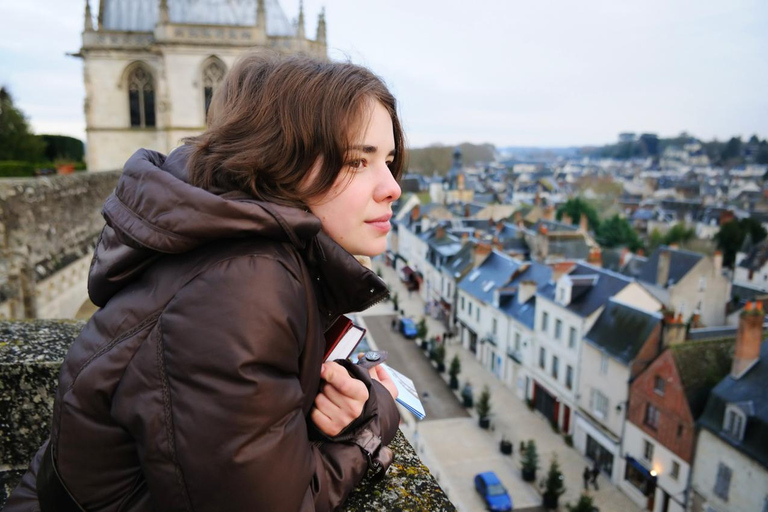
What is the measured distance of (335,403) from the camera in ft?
5.28

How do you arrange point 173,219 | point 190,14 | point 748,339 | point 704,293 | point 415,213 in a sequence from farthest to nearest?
point 415,213 → point 190,14 → point 704,293 → point 748,339 → point 173,219

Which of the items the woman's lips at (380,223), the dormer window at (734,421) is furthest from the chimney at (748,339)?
the woman's lips at (380,223)

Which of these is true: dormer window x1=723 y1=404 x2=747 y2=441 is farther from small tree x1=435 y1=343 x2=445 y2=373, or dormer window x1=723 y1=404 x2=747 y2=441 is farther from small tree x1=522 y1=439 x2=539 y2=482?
small tree x1=435 y1=343 x2=445 y2=373

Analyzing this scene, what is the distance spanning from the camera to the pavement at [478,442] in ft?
47.7

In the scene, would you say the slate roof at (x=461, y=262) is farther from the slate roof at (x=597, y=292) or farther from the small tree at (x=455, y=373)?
the slate roof at (x=597, y=292)

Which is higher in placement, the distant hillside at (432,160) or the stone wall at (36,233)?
the distant hillside at (432,160)

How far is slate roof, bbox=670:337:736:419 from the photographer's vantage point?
13367 mm

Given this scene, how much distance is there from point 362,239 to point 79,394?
33.7 inches

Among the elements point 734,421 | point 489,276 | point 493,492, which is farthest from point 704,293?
point 493,492

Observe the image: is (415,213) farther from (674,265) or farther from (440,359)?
(674,265)

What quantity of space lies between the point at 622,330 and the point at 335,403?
1592 centimetres

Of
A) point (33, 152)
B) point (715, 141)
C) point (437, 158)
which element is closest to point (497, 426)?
point (33, 152)

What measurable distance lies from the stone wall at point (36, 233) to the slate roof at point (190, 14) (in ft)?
54.7

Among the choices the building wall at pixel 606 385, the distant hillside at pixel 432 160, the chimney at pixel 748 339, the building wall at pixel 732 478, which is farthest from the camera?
the distant hillside at pixel 432 160
